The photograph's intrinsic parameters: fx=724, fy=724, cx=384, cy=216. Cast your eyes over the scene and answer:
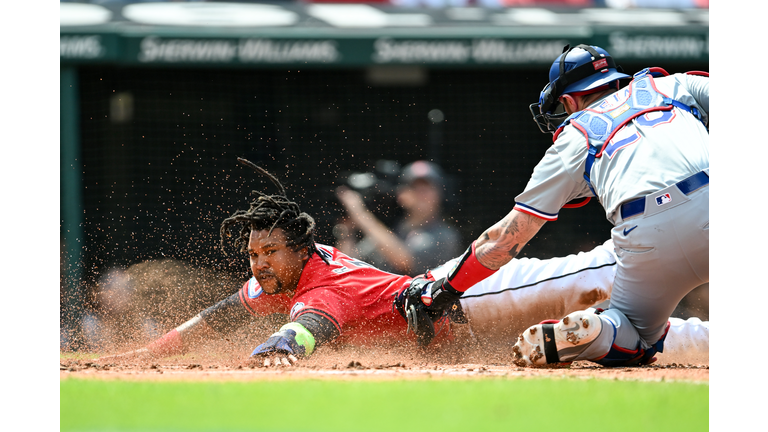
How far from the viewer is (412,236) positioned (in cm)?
557

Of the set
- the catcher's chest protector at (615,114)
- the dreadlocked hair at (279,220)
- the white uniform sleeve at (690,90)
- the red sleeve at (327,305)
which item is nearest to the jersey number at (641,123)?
the catcher's chest protector at (615,114)

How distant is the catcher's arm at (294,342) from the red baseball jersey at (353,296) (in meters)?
0.13

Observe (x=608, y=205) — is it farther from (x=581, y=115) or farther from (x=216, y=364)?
(x=216, y=364)

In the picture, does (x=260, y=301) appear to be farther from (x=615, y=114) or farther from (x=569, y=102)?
(x=615, y=114)

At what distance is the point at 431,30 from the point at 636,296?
4338mm

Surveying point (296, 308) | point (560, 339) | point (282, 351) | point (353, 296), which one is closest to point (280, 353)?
point (282, 351)

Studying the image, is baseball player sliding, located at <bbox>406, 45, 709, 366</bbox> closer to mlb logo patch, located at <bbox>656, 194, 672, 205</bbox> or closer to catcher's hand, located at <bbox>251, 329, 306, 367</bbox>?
mlb logo patch, located at <bbox>656, 194, 672, 205</bbox>

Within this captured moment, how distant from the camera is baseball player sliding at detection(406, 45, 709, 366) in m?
2.87

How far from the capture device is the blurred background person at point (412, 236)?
552cm

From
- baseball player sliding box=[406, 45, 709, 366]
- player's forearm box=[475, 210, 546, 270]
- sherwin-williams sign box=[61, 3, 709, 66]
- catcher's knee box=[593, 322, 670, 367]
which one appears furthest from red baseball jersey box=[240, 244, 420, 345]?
sherwin-williams sign box=[61, 3, 709, 66]

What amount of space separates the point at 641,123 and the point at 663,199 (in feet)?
1.13

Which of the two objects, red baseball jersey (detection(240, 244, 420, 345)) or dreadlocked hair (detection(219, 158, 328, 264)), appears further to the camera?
dreadlocked hair (detection(219, 158, 328, 264))

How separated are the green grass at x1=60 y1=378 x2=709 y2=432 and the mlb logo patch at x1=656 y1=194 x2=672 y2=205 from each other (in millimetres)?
735

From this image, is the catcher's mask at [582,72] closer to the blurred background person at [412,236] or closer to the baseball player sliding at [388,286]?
the baseball player sliding at [388,286]
